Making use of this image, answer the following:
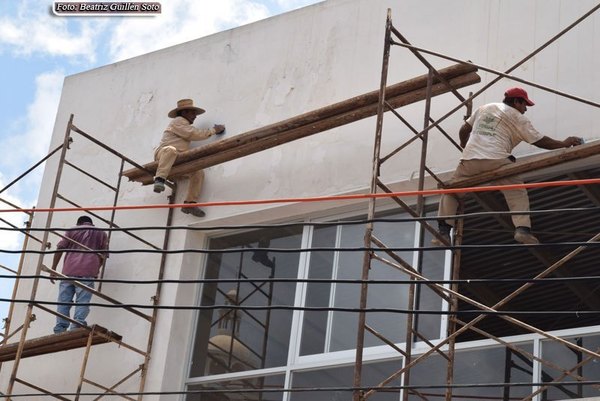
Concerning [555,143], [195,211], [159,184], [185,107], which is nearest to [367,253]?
[555,143]

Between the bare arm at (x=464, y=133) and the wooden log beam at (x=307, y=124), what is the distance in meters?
0.41

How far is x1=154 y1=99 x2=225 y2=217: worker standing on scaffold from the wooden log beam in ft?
0.49

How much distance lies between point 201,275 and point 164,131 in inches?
76.0

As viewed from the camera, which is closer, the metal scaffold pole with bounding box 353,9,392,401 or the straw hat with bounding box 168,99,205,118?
the metal scaffold pole with bounding box 353,9,392,401

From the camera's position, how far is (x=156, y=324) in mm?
14008

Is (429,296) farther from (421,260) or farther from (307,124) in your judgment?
(307,124)

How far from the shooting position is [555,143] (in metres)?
11.7

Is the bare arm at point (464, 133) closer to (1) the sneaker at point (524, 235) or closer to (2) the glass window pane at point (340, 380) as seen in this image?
(1) the sneaker at point (524, 235)

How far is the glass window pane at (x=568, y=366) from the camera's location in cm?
1159

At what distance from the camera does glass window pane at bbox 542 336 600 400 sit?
11594mm

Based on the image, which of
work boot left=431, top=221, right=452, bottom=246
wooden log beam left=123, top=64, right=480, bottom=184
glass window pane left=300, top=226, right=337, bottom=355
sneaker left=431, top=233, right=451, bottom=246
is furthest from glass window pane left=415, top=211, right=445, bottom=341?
wooden log beam left=123, top=64, right=480, bottom=184

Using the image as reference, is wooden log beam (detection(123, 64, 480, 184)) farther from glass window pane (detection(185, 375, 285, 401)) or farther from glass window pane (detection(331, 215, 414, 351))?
glass window pane (detection(185, 375, 285, 401))

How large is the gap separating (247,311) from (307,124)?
7.13ft

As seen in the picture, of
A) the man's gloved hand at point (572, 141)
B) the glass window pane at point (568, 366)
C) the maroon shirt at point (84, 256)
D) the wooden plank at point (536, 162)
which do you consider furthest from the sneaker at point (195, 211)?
the man's gloved hand at point (572, 141)
